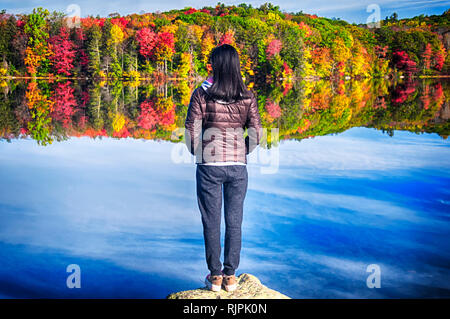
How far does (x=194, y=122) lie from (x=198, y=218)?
2.42 metres

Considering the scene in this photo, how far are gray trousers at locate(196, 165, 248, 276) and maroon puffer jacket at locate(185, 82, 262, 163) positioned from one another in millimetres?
100

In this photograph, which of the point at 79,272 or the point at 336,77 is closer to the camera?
the point at 79,272

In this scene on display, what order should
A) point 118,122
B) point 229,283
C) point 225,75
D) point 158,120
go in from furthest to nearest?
point 158,120 < point 118,122 < point 229,283 < point 225,75

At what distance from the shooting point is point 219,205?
3576 millimetres

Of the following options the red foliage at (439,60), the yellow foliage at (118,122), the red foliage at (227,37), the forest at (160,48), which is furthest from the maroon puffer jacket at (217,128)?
the red foliage at (439,60)

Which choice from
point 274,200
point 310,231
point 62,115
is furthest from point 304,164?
point 62,115

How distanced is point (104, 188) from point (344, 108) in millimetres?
14934

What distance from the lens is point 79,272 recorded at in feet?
13.8

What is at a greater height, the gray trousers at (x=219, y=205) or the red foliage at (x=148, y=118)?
the red foliage at (x=148, y=118)

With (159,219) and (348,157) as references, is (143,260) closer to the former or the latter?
(159,219)

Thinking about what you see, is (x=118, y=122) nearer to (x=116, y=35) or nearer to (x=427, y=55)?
(x=116, y=35)

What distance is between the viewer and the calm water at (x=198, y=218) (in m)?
4.14

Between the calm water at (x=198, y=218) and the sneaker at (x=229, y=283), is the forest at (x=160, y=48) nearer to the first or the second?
the calm water at (x=198, y=218)

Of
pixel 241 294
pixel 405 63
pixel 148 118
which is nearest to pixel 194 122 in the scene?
pixel 241 294
